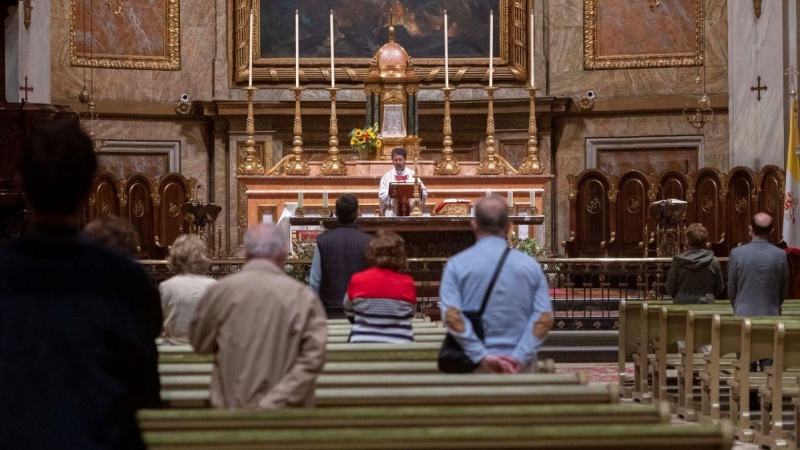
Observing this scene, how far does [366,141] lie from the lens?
17875 mm

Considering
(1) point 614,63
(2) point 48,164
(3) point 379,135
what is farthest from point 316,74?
(2) point 48,164

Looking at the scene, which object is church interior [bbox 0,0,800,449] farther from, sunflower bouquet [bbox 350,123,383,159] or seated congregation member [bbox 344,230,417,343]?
seated congregation member [bbox 344,230,417,343]

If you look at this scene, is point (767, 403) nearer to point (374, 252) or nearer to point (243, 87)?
point (374, 252)

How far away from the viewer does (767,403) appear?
30.1 feet

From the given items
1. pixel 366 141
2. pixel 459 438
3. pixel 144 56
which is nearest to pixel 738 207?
pixel 366 141

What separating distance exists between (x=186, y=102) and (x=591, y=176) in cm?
623

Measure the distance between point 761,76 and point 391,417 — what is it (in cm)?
1470

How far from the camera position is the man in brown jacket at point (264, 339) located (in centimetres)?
498

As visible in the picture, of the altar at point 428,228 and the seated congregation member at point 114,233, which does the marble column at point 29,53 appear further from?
the seated congregation member at point 114,233

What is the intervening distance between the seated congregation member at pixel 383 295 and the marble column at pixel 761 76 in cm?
1102

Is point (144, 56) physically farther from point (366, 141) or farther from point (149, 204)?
point (366, 141)

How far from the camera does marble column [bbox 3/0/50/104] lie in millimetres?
15711

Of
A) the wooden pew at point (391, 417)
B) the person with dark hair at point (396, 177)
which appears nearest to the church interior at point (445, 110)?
the person with dark hair at point (396, 177)

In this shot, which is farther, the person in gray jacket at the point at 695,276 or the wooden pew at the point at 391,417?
the person in gray jacket at the point at 695,276
